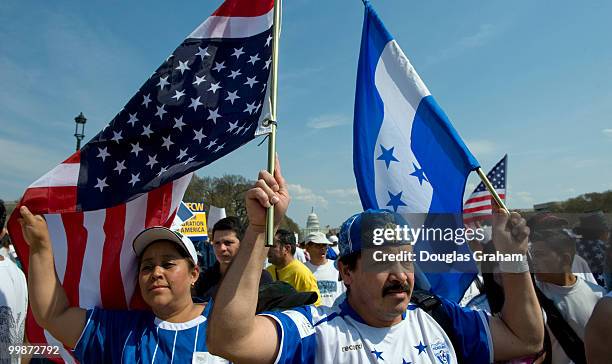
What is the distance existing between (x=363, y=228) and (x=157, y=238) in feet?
4.31

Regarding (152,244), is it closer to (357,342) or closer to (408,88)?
(357,342)

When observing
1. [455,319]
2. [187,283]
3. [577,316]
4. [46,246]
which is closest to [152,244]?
[187,283]

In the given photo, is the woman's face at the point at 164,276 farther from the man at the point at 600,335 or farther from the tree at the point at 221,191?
the tree at the point at 221,191

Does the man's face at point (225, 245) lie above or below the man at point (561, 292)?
above

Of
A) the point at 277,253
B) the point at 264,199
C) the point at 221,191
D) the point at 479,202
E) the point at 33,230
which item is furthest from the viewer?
the point at 221,191

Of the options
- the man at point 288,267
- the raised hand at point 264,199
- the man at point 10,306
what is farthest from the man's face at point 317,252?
the raised hand at point 264,199

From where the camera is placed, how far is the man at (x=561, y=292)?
3.10 m

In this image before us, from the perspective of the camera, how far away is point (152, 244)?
2816mm

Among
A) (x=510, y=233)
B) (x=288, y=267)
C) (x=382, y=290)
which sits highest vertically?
(x=288, y=267)

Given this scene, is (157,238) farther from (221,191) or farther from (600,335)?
(221,191)

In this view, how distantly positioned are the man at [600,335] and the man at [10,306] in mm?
3487

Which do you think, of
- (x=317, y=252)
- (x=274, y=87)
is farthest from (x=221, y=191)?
(x=274, y=87)

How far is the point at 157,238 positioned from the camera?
9.16 ft

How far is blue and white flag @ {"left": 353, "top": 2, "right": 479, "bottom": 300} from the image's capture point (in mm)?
3188
